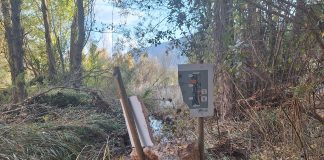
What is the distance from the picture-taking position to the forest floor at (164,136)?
14.1 feet

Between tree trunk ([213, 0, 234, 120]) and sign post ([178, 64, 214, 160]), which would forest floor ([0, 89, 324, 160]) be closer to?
tree trunk ([213, 0, 234, 120])

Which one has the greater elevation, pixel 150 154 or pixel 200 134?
pixel 200 134

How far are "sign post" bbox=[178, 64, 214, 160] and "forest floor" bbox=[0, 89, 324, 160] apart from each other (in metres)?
0.49

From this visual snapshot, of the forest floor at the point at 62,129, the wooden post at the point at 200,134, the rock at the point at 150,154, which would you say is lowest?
the forest floor at the point at 62,129

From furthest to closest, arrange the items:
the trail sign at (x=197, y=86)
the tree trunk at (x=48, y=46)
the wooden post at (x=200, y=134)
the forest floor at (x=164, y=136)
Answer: the tree trunk at (x=48, y=46) → the forest floor at (x=164, y=136) → the wooden post at (x=200, y=134) → the trail sign at (x=197, y=86)

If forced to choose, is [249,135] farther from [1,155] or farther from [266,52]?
[1,155]

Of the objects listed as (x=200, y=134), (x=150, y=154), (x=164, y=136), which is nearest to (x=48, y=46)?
(x=164, y=136)

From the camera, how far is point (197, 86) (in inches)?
131

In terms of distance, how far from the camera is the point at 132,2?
1101 centimetres

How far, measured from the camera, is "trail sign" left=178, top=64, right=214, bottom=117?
332 cm

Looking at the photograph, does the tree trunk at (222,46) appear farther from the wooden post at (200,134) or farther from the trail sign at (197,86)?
the trail sign at (197,86)

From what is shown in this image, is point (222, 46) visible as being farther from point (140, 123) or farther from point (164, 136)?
point (140, 123)

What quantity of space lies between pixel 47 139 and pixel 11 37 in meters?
6.02

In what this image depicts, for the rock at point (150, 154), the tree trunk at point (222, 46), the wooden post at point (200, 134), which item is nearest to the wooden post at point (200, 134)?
the wooden post at point (200, 134)
